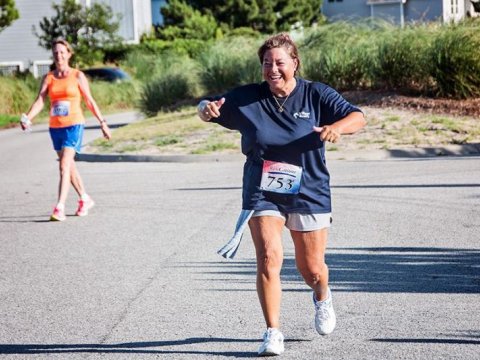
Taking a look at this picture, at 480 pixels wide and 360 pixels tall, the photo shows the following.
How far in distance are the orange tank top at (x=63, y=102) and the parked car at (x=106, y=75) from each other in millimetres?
33338

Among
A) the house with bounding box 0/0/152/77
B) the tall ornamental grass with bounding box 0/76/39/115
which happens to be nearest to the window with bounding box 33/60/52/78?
the house with bounding box 0/0/152/77

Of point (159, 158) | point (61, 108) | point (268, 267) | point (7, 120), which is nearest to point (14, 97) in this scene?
point (7, 120)

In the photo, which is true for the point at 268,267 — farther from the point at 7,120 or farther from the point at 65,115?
the point at 7,120

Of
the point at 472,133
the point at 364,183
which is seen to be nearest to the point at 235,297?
the point at 364,183

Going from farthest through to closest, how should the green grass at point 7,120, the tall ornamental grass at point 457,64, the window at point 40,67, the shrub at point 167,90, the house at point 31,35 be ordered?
1. the window at point 40,67
2. the house at point 31,35
3. the green grass at point 7,120
4. the shrub at point 167,90
5. the tall ornamental grass at point 457,64

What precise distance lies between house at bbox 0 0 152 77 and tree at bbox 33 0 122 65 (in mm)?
7036

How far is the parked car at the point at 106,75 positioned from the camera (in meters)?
46.0

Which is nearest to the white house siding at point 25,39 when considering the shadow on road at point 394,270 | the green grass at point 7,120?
the green grass at point 7,120

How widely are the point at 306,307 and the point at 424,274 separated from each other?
4.72 ft

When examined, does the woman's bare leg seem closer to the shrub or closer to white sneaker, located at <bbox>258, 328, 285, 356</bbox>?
white sneaker, located at <bbox>258, 328, 285, 356</bbox>

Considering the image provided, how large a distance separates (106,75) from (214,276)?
125ft

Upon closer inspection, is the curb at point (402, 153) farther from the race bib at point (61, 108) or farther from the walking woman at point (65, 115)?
the race bib at point (61, 108)

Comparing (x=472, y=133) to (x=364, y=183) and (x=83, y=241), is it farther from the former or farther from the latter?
(x=83, y=241)

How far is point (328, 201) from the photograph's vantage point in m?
6.32
